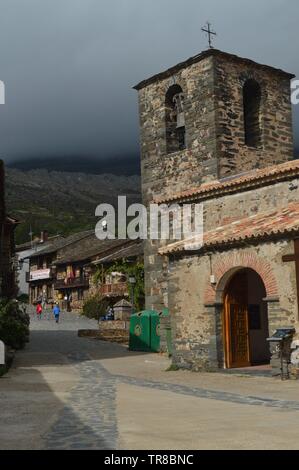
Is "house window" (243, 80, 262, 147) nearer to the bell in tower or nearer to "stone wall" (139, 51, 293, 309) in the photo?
"stone wall" (139, 51, 293, 309)

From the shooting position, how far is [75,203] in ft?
502

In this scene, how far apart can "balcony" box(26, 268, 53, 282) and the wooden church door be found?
154 feet

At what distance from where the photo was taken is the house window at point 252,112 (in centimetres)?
2248

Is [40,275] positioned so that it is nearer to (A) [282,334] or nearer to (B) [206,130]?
(B) [206,130]

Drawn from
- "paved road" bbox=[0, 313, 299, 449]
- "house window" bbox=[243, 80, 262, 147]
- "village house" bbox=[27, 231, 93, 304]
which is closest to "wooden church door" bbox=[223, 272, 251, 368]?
"paved road" bbox=[0, 313, 299, 449]

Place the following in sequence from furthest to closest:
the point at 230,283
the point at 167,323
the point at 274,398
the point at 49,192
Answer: the point at 49,192 < the point at 167,323 < the point at 230,283 < the point at 274,398

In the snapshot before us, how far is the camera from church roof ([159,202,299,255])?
1290 cm

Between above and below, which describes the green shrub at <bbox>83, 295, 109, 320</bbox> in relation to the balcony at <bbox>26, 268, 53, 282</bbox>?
below

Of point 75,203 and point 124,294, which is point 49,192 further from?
point 124,294

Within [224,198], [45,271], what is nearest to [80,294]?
[45,271]

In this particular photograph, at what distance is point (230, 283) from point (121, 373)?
350cm

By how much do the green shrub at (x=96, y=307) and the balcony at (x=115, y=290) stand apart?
64 cm

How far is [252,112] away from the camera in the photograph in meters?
22.8

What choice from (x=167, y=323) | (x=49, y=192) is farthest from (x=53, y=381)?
Result: (x=49, y=192)
